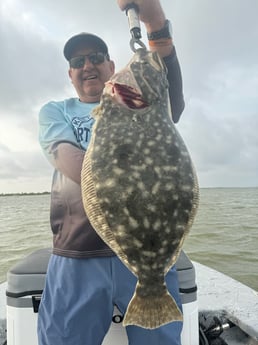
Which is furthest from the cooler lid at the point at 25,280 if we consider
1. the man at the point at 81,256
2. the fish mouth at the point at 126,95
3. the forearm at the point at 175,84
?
the fish mouth at the point at 126,95

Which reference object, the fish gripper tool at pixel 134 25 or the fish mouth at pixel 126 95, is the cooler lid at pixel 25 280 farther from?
the fish gripper tool at pixel 134 25

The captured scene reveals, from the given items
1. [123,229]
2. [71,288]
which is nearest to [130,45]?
[123,229]

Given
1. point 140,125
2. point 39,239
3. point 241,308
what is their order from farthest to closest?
point 39,239, point 241,308, point 140,125

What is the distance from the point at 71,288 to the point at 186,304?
1160 millimetres

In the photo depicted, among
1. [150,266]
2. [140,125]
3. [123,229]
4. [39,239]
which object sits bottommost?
[39,239]

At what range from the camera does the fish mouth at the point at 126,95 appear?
1.97 m

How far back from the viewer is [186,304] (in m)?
3.27

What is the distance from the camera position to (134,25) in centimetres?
216

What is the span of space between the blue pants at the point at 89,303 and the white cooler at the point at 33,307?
1.49 feet

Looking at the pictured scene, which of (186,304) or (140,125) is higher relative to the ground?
(140,125)

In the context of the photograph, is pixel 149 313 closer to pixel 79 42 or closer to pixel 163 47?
pixel 163 47

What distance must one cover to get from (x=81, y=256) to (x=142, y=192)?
3.50 feet

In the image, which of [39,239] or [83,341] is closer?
[83,341]

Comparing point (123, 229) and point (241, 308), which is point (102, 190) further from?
point (241, 308)
